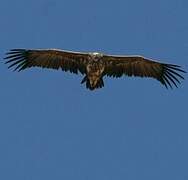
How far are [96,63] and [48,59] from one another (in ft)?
6.40

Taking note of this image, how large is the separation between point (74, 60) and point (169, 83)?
344 cm

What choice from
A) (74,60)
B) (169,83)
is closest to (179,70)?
(169,83)

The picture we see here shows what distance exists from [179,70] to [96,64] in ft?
9.57

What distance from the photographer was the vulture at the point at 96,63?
46094 millimetres

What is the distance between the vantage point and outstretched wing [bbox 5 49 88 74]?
46500 millimetres

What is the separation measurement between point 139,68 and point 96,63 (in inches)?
70.3

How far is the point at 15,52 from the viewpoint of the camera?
4666 cm

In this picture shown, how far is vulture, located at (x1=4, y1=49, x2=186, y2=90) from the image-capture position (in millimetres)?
46094

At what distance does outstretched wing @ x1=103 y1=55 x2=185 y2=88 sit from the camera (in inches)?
1825

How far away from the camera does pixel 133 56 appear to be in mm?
46406

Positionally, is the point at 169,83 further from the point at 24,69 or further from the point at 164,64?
the point at 24,69

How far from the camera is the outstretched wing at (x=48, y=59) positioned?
46.5m

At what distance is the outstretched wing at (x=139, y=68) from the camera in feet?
152

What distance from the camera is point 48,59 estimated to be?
46.9 metres
